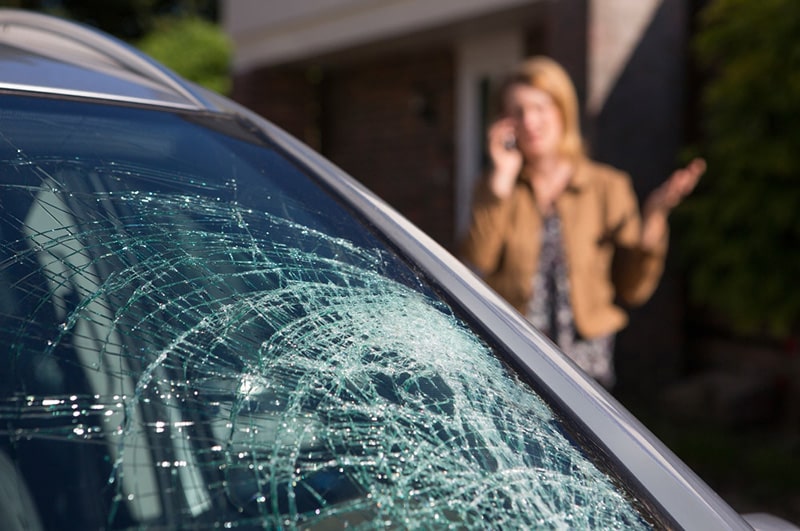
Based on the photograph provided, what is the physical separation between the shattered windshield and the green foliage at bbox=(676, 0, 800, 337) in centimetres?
376

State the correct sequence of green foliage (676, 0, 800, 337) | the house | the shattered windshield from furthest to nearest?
the house → green foliage (676, 0, 800, 337) → the shattered windshield

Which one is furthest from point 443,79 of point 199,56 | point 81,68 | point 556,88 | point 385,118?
point 81,68

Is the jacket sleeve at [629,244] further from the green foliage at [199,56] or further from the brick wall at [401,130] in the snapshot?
the green foliage at [199,56]

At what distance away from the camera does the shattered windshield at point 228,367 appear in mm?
1089

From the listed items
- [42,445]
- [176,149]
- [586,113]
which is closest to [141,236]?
A: [176,149]

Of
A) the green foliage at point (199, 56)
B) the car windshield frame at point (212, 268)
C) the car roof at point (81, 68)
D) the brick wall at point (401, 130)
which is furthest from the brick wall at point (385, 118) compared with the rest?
the car windshield frame at point (212, 268)

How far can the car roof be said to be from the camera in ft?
4.99

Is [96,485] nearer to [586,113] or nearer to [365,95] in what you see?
[586,113]

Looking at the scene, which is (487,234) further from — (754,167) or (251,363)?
(251,363)

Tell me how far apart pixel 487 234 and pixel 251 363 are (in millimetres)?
2244

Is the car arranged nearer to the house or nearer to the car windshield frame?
the car windshield frame

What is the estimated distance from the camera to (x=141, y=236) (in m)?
1.34

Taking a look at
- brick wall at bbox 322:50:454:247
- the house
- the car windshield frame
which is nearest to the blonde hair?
the car windshield frame

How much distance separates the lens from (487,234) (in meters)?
3.42
